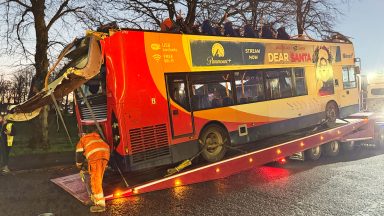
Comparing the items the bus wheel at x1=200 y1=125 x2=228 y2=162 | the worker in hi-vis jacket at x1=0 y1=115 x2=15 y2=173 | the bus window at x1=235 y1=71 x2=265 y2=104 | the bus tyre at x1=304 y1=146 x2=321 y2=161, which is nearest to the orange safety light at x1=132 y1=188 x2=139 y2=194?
the bus wheel at x1=200 y1=125 x2=228 y2=162

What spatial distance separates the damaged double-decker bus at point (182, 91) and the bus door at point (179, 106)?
0.07 ft

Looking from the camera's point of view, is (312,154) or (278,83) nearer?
(312,154)

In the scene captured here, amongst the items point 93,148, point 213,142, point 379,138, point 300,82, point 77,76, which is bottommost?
point 379,138

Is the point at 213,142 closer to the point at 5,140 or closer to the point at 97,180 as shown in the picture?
the point at 97,180

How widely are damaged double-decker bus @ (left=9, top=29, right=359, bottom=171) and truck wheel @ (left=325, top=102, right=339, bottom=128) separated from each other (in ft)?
3.73

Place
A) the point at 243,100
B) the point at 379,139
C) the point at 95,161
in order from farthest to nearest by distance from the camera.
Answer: the point at 379,139, the point at 243,100, the point at 95,161

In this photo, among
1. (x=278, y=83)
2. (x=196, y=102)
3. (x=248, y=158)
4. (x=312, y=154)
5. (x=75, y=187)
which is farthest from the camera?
(x=278, y=83)

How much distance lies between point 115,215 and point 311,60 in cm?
883

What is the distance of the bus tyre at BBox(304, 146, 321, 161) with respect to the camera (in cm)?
1050

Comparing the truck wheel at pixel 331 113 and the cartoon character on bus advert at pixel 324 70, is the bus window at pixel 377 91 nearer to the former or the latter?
the truck wheel at pixel 331 113

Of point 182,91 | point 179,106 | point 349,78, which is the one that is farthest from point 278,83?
point 349,78

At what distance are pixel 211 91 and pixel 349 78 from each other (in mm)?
7946

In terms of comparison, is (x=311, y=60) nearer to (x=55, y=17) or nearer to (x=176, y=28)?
(x=176, y=28)

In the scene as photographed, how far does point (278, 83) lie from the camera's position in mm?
10914
